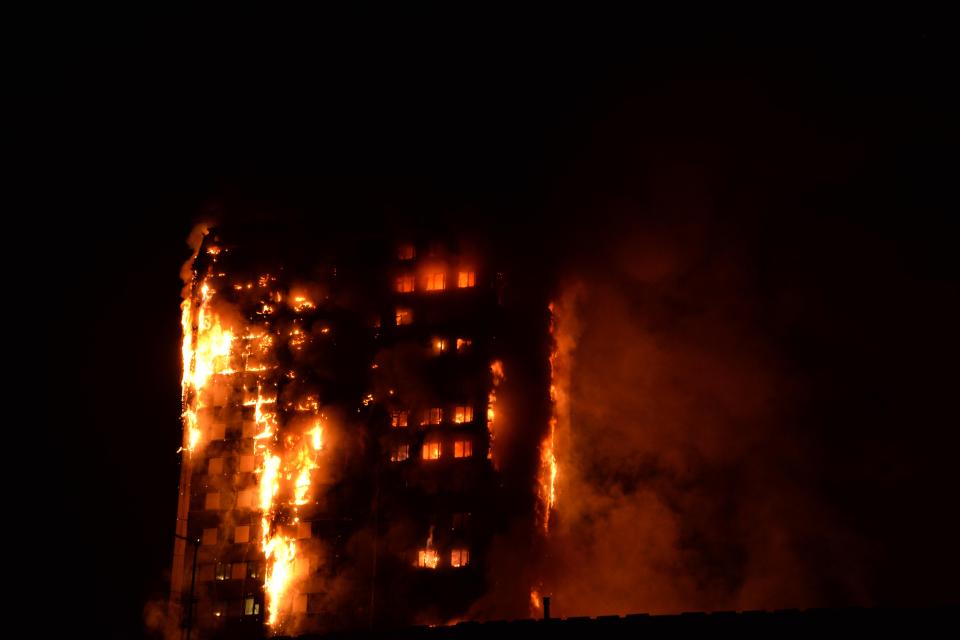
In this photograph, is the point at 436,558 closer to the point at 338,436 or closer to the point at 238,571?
the point at 338,436

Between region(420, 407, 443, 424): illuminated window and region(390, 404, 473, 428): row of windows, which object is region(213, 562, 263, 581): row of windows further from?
region(420, 407, 443, 424): illuminated window

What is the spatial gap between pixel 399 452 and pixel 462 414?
3.96 meters

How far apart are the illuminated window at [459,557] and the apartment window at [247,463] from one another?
12785 millimetres

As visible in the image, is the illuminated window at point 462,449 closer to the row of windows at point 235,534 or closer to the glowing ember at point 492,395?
the glowing ember at point 492,395

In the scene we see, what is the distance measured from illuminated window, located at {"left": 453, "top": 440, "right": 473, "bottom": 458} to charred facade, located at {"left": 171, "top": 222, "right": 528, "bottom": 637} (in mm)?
67

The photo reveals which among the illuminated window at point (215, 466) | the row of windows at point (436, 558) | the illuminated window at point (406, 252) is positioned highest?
the illuminated window at point (406, 252)

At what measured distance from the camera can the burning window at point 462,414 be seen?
49.5 metres

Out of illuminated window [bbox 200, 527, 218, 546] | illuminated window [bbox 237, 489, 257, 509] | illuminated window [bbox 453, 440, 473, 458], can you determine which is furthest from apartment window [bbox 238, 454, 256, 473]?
illuminated window [bbox 453, 440, 473, 458]

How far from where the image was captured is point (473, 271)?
5272 cm

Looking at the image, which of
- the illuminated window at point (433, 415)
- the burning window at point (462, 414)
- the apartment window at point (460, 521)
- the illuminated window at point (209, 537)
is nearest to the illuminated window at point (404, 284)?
the illuminated window at point (433, 415)

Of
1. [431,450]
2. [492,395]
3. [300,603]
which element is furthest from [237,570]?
[492,395]

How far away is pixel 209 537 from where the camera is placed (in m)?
52.1

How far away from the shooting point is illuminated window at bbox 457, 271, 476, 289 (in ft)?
172

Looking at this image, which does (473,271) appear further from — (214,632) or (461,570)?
(214,632)
